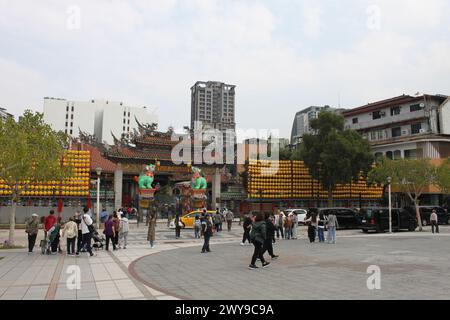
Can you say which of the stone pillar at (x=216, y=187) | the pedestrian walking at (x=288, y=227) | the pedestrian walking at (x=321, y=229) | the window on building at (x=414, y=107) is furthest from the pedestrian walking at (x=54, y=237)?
the window on building at (x=414, y=107)

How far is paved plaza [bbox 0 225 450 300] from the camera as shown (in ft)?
26.1

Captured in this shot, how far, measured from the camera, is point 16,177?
17.5 metres

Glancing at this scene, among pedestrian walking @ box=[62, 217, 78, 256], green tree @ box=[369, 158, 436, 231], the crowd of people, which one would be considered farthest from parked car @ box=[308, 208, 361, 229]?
pedestrian walking @ box=[62, 217, 78, 256]

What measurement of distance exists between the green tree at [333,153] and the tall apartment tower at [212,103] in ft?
311

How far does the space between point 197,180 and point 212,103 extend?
331 feet

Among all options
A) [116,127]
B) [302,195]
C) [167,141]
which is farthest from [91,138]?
[116,127]

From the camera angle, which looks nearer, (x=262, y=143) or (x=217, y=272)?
(x=217, y=272)

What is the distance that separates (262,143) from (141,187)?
3502 centimetres

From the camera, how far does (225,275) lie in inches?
402

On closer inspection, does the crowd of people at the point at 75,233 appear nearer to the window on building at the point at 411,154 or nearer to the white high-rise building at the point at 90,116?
the window on building at the point at 411,154

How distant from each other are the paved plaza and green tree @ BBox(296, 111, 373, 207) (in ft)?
64.9
